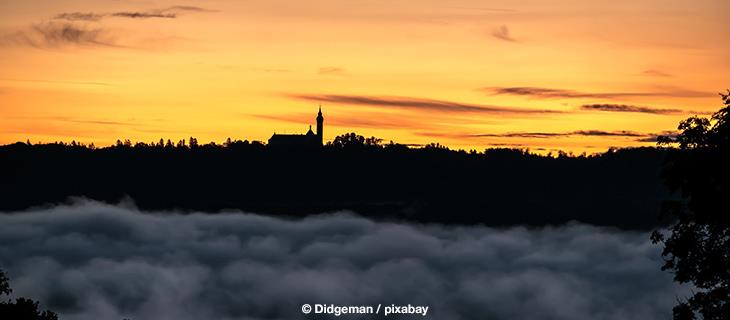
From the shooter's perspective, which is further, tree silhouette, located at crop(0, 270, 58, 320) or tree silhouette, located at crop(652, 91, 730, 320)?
tree silhouette, located at crop(0, 270, 58, 320)

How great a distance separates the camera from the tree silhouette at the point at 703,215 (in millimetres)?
37781

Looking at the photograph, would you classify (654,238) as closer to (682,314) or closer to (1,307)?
(682,314)

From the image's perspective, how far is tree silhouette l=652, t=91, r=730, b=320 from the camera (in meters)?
37.8

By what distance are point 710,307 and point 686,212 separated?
10.9 ft

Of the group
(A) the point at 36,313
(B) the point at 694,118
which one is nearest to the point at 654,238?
(B) the point at 694,118

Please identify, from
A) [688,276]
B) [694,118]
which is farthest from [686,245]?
[694,118]

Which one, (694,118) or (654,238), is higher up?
(694,118)

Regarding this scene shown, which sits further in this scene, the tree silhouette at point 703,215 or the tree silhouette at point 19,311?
the tree silhouette at point 19,311

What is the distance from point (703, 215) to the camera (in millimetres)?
38125

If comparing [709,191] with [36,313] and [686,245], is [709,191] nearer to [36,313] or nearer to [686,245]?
[686,245]

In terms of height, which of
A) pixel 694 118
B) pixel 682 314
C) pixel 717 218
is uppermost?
pixel 694 118

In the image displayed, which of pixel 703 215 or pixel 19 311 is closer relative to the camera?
pixel 703 215

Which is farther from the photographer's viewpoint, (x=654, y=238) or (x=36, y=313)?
(x=36, y=313)

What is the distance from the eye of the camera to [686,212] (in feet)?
130
